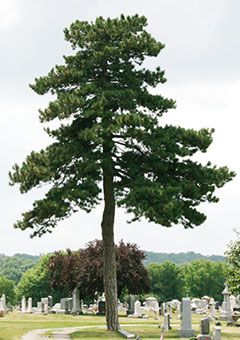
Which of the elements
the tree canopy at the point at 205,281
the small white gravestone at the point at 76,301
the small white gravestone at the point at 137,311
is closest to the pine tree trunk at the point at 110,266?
the small white gravestone at the point at 137,311

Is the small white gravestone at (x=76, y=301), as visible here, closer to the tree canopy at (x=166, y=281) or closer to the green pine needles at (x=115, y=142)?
the green pine needles at (x=115, y=142)

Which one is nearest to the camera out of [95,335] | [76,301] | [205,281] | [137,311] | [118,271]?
[95,335]

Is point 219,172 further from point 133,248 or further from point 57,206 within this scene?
point 133,248

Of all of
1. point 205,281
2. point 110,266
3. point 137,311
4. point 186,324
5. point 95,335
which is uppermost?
point 205,281

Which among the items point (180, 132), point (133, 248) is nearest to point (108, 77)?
point (180, 132)

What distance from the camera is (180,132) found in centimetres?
3253

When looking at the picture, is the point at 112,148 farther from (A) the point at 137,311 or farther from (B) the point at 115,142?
(A) the point at 137,311

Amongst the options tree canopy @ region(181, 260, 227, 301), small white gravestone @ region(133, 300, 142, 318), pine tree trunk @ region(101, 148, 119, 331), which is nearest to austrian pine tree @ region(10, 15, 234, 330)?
pine tree trunk @ region(101, 148, 119, 331)

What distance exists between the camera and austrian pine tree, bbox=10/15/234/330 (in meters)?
30.7

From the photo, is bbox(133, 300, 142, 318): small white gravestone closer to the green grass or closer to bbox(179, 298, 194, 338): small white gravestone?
bbox(179, 298, 194, 338): small white gravestone

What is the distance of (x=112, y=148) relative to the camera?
106ft

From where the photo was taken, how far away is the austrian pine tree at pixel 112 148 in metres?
30.7

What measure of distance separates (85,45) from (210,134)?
7128mm

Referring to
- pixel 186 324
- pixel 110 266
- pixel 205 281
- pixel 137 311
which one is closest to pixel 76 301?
pixel 137 311
